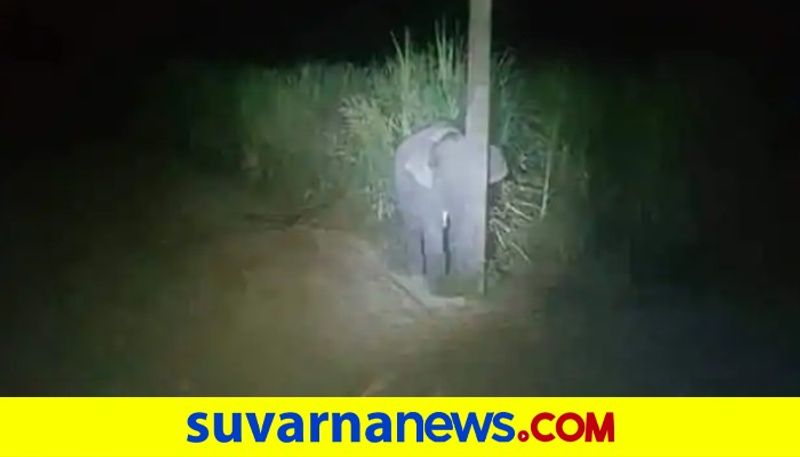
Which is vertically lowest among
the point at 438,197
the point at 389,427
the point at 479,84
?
the point at 389,427

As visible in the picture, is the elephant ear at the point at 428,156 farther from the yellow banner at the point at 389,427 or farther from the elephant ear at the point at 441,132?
the yellow banner at the point at 389,427

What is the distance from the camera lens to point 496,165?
1548mm

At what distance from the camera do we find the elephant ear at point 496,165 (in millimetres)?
1546

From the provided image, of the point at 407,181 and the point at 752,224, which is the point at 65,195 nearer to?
the point at 407,181

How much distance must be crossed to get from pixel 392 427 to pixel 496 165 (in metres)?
0.39

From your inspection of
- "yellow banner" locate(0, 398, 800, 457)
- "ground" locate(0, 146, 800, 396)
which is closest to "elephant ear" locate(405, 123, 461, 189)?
"ground" locate(0, 146, 800, 396)

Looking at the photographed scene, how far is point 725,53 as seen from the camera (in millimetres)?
1553

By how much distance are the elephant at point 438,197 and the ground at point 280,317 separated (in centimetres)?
5

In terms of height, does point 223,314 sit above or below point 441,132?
below

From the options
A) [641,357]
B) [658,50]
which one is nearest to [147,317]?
[641,357]

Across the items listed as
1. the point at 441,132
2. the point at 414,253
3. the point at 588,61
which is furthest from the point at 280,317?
the point at 588,61

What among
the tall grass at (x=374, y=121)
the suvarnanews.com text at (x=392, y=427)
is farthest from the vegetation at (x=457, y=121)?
the suvarnanews.com text at (x=392, y=427)

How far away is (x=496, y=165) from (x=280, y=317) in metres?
0.36

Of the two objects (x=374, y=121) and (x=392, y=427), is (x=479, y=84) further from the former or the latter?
(x=392, y=427)
